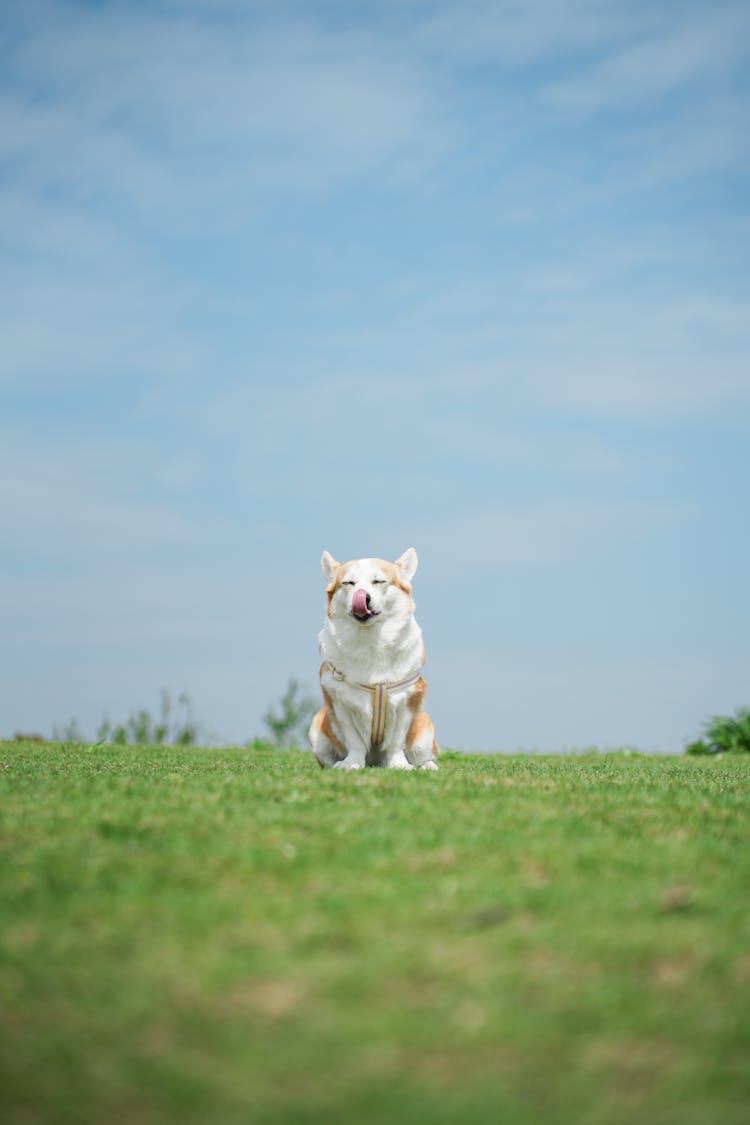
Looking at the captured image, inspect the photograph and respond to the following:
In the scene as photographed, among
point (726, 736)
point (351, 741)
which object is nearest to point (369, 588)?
point (351, 741)

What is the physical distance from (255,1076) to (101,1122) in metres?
0.45

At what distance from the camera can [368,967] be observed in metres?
3.81

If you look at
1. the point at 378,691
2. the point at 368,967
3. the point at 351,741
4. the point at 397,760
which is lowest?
the point at 368,967

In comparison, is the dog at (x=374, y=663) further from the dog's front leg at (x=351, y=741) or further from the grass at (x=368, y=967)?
the grass at (x=368, y=967)

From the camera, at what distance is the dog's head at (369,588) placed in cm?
898

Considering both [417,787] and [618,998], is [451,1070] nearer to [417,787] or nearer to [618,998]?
[618,998]

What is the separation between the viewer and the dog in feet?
30.1

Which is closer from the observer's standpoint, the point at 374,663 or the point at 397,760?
the point at 374,663

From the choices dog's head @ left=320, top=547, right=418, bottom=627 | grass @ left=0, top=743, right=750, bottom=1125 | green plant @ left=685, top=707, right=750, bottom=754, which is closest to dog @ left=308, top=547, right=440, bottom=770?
dog's head @ left=320, top=547, right=418, bottom=627

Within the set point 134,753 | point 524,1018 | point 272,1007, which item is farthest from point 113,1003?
point 134,753

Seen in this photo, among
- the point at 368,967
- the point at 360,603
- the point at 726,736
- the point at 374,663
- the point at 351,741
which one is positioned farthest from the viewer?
the point at 726,736

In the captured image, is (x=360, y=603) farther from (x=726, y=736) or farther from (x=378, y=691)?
(x=726, y=736)

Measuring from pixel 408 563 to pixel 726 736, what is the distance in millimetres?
10820

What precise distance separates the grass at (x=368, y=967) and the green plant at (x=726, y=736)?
12.9 metres
